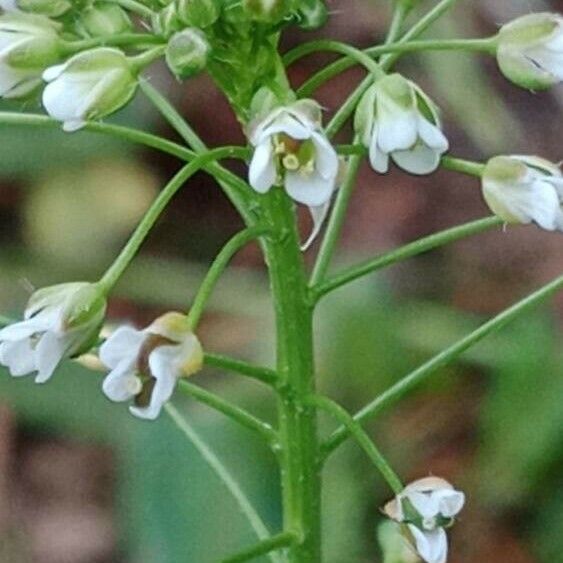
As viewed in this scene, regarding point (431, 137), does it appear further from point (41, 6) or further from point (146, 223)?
point (41, 6)

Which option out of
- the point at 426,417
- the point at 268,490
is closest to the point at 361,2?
the point at 426,417

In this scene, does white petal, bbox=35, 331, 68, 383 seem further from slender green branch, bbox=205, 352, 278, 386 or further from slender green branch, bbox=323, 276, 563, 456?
slender green branch, bbox=323, 276, 563, 456

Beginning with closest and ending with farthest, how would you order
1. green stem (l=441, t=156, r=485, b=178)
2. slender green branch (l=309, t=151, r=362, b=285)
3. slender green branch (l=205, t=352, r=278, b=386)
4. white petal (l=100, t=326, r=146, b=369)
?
1. white petal (l=100, t=326, r=146, b=369)
2. green stem (l=441, t=156, r=485, b=178)
3. slender green branch (l=205, t=352, r=278, b=386)
4. slender green branch (l=309, t=151, r=362, b=285)

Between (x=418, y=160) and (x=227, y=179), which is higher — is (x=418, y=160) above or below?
below

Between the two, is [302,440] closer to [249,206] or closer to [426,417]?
[249,206]

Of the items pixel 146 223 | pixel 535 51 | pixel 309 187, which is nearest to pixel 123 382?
pixel 146 223

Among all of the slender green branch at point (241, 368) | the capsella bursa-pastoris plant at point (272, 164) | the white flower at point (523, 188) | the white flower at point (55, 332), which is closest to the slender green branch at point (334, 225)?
the capsella bursa-pastoris plant at point (272, 164)

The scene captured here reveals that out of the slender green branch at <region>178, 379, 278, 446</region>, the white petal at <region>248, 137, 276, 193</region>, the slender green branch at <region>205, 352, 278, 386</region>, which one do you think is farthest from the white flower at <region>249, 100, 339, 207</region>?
the slender green branch at <region>178, 379, 278, 446</region>
